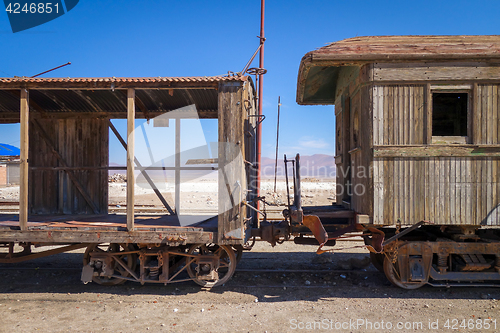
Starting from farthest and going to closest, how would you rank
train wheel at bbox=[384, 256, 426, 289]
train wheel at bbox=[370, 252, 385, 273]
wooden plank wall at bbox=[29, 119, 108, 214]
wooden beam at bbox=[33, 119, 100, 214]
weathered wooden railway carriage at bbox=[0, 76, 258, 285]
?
wooden plank wall at bbox=[29, 119, 108, 214] → wooden beam at bbox=[33, 119, 100, 214] → train wheel at bbox=[370, 252, 385, 273] → train wheel at bbox=[384, 256, 426, 289] → weathered wooden railway carriage at bbox=[0, 76, 258, 285]

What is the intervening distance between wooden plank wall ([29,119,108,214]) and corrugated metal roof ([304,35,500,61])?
619 cm

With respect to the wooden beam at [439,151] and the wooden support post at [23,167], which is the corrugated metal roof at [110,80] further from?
the wooden beam at [439,151]

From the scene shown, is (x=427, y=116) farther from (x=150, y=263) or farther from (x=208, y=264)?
(x=150, y=263)

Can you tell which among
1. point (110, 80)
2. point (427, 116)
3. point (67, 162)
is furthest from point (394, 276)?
point (67, 162)

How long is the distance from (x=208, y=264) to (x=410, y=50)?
5505 mm

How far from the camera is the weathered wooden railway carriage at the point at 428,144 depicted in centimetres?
516

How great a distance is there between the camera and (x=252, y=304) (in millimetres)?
5145

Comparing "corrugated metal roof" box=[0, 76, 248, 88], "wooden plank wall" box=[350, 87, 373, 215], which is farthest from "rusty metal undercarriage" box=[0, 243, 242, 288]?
"corrugated metal roof" box=[0, 76, 248, 88]

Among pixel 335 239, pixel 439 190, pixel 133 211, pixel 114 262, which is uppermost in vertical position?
pixel 439 190

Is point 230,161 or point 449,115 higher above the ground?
point 449,115

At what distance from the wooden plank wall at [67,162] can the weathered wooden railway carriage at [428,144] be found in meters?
6.22

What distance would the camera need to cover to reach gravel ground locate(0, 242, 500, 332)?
444cm

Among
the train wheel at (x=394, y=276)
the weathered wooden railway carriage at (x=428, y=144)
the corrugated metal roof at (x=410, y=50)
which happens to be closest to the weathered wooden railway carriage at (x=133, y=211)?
the corrugated metal roof at (x=410, y=50)

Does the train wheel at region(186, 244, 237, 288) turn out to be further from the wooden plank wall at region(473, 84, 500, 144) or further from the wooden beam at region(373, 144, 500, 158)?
the wooden plank wall at region(473, 84, 500, 144)
